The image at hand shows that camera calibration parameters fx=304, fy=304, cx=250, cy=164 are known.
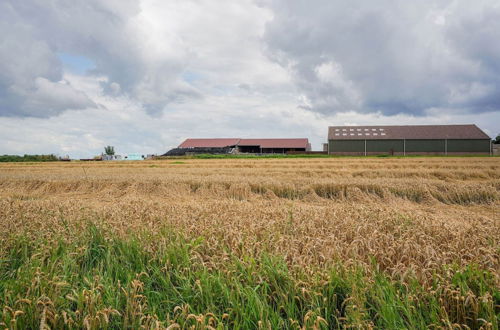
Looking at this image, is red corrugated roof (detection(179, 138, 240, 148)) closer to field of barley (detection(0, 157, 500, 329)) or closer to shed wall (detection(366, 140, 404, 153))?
shed wall (detection(366, 140, 404, 153))

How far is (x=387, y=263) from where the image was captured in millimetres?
3945

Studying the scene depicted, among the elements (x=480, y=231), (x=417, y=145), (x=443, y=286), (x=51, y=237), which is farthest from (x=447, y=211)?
(x=417, y=145)

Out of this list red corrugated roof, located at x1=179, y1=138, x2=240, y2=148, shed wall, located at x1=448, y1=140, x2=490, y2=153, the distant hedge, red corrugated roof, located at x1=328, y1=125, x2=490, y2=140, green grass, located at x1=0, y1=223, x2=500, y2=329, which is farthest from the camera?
red corrugated roof, located at x1=179, y1=138, x2=240, y2=148

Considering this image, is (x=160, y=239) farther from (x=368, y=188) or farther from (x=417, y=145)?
(x=417, y=145)

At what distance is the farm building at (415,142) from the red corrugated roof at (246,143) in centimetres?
1055

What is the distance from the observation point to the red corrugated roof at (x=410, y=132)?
57841mm

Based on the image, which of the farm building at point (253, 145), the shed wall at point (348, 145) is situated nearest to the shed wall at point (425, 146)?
the shed wall at point (348, 145)

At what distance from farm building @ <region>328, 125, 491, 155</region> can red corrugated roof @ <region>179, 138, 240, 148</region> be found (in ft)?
77.8

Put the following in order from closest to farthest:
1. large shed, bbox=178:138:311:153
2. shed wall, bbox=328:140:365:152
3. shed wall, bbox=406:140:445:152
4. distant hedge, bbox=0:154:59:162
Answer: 1. distant hedge, bbox=0:154:59:162
2. shed wall, bbox=406:140:445:152
3. shed wall, bbox=328:140:365:152
4. large shed, bbox=178:138:311:153

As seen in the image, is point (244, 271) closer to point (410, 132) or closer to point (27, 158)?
point (27, 158)

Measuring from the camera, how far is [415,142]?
190 ft

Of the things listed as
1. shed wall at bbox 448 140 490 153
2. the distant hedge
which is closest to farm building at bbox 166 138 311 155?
the distant hedge

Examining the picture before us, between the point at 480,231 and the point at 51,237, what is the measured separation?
7103 mm

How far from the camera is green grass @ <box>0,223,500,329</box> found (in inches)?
106
